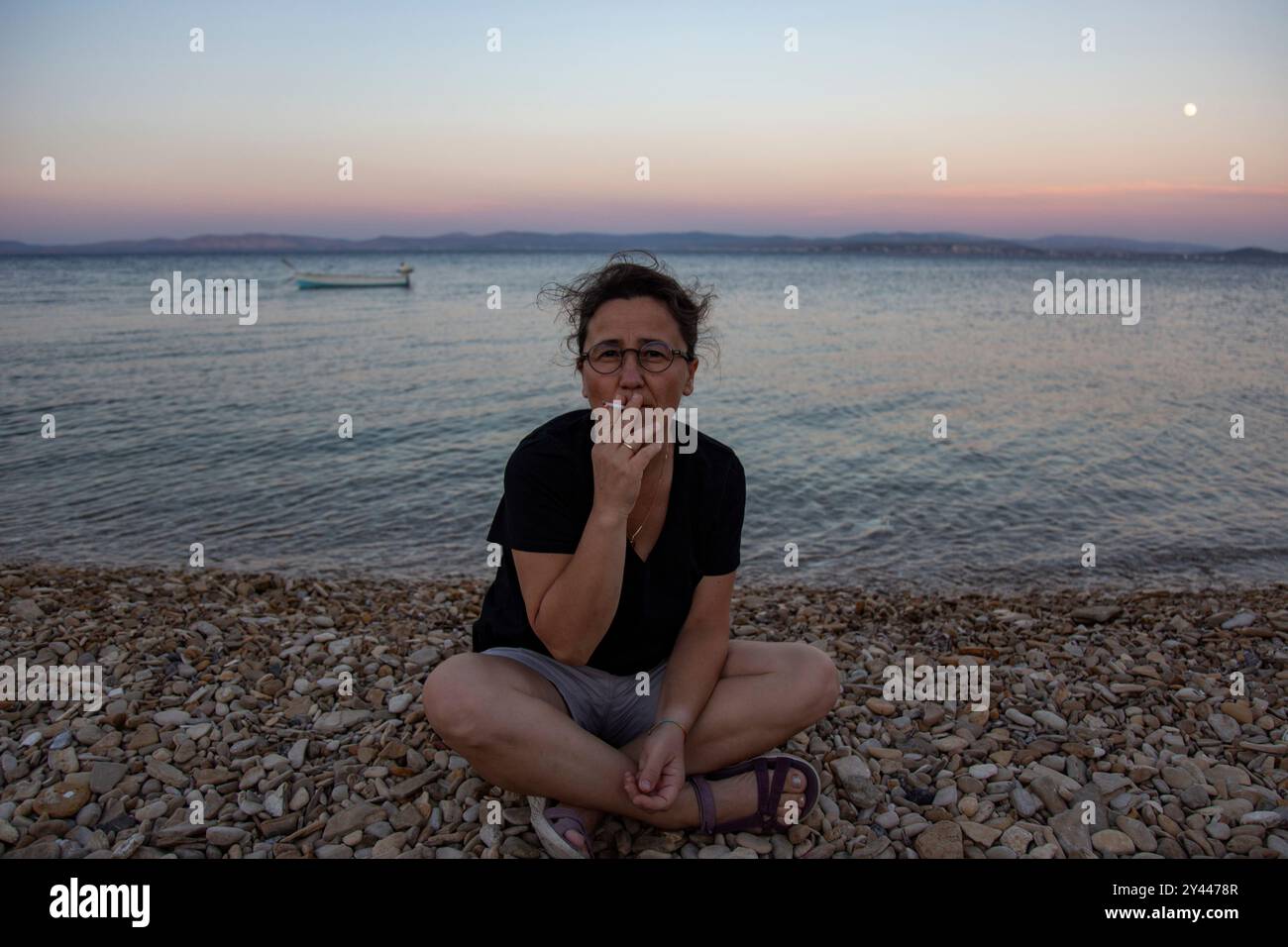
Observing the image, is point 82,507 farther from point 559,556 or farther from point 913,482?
point 913,482

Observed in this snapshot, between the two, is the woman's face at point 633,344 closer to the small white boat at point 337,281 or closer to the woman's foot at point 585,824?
the woman's foot at point 585,824

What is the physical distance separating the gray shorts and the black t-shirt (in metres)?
0.07

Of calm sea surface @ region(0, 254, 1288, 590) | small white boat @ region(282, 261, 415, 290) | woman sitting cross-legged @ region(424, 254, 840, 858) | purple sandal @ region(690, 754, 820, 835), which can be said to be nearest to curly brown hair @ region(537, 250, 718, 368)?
woman sitting cross-legged @ region(424, 254, 840, 858)

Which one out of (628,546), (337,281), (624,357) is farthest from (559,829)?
(337,281)

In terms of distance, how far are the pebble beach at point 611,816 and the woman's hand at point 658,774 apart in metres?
0.36

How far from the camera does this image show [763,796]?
346 centimetres

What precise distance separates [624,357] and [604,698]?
1.51m

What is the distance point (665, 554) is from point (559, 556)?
0.50 m

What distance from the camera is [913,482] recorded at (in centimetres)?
1166

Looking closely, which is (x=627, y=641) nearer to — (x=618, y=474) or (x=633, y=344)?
(x=618, y=474)

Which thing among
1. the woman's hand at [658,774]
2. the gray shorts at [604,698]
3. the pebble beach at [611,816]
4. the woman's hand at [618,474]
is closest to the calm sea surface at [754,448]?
the pebble beach at [611,816]

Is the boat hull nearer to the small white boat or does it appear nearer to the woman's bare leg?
the small white boat

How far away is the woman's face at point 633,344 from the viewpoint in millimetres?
→ 3355

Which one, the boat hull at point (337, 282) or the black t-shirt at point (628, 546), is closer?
the black t-shirt at point (628, 546)
